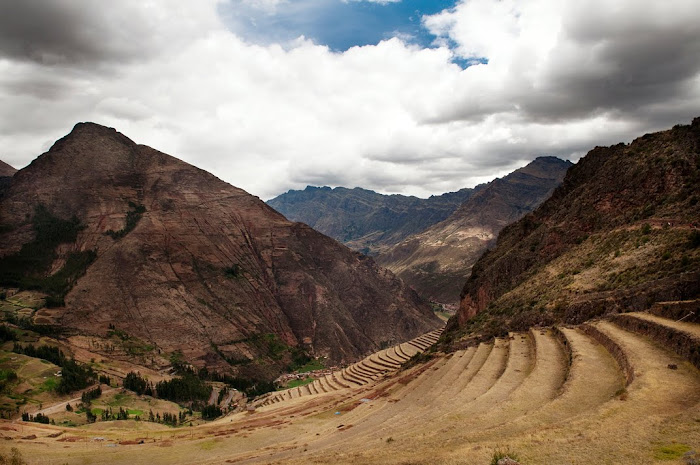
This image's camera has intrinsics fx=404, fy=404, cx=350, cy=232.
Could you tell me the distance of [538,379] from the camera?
28.5 m

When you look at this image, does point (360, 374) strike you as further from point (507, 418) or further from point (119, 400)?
point (507, 418)

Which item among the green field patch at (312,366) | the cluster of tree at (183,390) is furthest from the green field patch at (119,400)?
the green field patch at (312,366)

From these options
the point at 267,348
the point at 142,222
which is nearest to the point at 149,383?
the point at 267,348

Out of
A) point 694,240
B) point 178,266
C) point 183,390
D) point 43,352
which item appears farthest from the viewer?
point 178,266

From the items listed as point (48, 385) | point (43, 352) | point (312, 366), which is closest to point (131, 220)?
point (43, 352)

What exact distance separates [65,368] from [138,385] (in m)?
16.7

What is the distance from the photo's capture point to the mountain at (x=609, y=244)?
36281 mm

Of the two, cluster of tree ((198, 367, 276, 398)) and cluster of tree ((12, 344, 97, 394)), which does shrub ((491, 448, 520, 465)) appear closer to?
cluster of tree ((12, 344, 97, 394))

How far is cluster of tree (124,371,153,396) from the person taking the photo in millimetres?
94569

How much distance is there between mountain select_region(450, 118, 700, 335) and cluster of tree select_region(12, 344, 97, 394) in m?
85.5

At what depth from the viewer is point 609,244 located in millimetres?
50000

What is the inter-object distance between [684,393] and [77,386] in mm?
106403

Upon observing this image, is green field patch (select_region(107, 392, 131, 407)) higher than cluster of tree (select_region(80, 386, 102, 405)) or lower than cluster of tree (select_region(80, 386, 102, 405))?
lower

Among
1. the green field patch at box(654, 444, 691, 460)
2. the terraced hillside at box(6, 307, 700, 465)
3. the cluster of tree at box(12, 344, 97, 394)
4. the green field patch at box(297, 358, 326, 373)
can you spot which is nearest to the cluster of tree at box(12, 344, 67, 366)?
the cluster of tree at box(12, 344, 97, 394)
